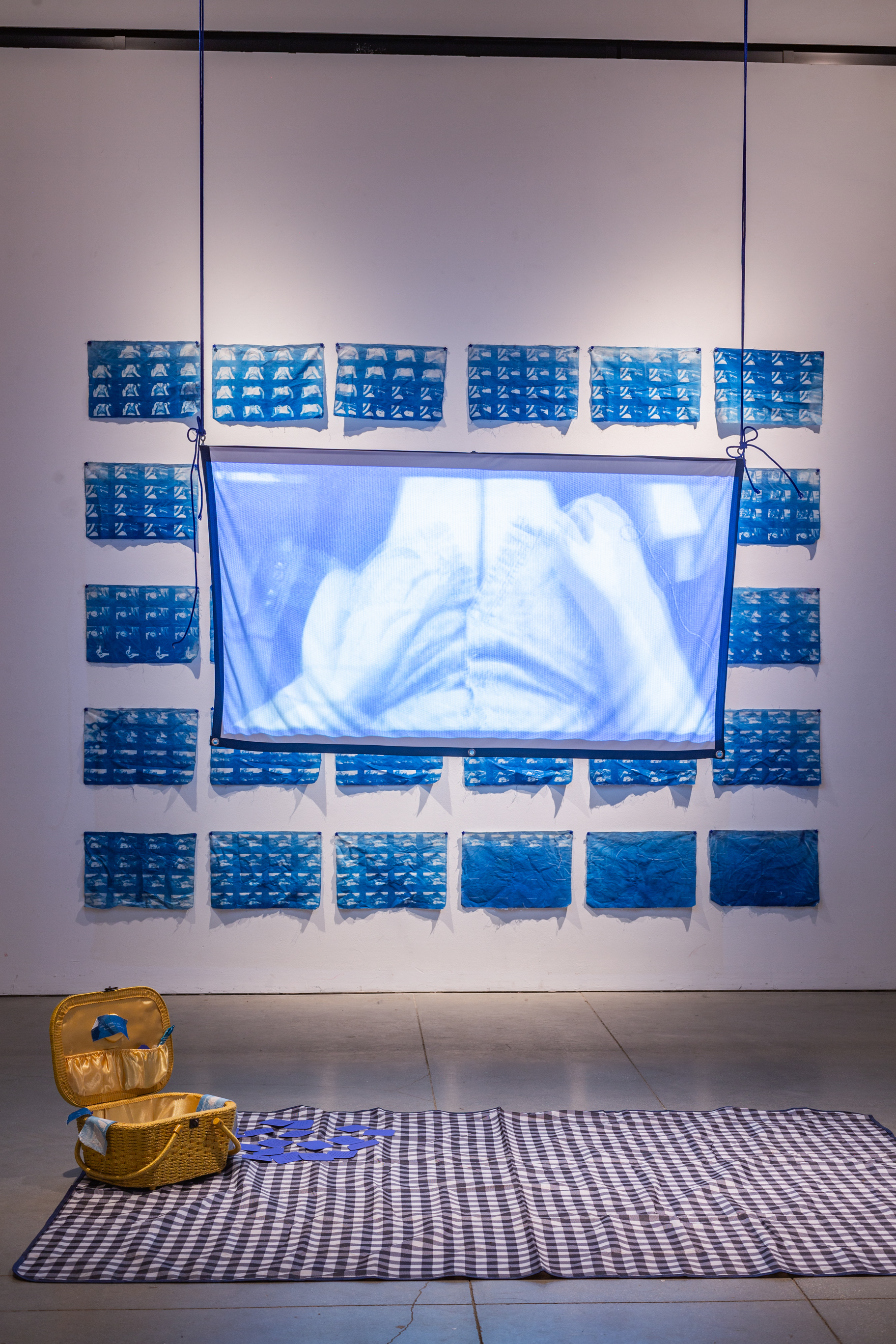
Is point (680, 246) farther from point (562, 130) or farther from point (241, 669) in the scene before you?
point (241, 669)

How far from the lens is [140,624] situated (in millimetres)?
4418

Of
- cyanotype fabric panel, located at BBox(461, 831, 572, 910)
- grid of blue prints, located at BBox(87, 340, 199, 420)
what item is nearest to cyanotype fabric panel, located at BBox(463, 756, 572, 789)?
cyanotype fabric panel, located at BBox(461, 831, 572, 910)

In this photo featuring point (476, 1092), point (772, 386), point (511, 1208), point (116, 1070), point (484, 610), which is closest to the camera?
point (511, 1208)

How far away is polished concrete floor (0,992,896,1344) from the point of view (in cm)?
223

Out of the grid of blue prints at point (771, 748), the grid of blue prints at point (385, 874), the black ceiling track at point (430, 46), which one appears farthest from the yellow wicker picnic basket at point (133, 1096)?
the black ceiling track at point (430, 46)

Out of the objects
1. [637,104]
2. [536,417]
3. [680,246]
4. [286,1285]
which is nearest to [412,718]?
[536,417]

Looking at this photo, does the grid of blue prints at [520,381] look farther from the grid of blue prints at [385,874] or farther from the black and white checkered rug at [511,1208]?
the black and white checkered rug at [511,1208]

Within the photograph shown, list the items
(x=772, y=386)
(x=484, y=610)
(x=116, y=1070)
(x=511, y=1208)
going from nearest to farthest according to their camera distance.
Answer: (x=511, y=1208) → (x=116, y=1070) → (x=484, y=610) → (x=772, y=386)

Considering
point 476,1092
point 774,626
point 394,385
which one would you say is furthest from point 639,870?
point 394,385

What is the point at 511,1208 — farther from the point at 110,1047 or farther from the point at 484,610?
the point at 484,610

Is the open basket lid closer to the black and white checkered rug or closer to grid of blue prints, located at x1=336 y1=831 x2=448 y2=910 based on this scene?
→ the black and white checkered rug

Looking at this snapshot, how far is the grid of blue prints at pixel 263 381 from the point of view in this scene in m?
4.40

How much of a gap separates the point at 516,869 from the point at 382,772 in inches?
24.8

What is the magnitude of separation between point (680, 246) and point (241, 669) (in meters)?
2.36
